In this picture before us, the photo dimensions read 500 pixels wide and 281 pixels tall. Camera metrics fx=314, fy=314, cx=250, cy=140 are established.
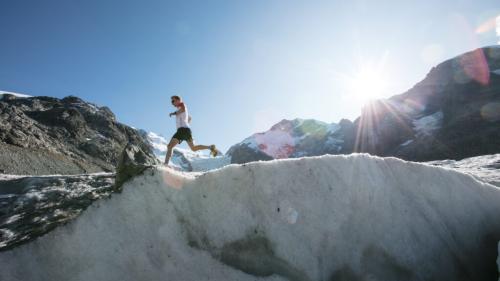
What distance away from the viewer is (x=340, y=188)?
5.62m

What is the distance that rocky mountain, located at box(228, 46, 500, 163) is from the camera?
62.0 metres

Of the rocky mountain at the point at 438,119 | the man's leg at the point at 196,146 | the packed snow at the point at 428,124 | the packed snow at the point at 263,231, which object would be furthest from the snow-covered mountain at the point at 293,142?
the packed snow at the point at 263,231

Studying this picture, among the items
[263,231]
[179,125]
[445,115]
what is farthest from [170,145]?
[445,115]

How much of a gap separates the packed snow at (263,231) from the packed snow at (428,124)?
75906mm

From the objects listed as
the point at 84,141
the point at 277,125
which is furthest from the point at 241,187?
the point at 277,125

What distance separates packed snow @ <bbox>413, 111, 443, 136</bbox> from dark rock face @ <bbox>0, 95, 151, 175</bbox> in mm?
68061

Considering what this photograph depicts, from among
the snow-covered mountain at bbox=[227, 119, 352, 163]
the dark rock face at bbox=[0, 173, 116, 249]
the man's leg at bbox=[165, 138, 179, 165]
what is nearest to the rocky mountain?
the snow-covered mountain at bbox=[227, 119, 352, 163]

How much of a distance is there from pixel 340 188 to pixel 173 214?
115 inches

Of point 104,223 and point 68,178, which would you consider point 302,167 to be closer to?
point 104,223

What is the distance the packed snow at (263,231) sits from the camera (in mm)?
4270

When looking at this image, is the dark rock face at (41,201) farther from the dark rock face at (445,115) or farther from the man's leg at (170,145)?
the dark rock face at (445,115)

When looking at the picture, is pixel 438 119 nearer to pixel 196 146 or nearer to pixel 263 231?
pixel 196 146

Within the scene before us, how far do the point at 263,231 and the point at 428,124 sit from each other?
285 feet

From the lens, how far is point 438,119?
257ft
